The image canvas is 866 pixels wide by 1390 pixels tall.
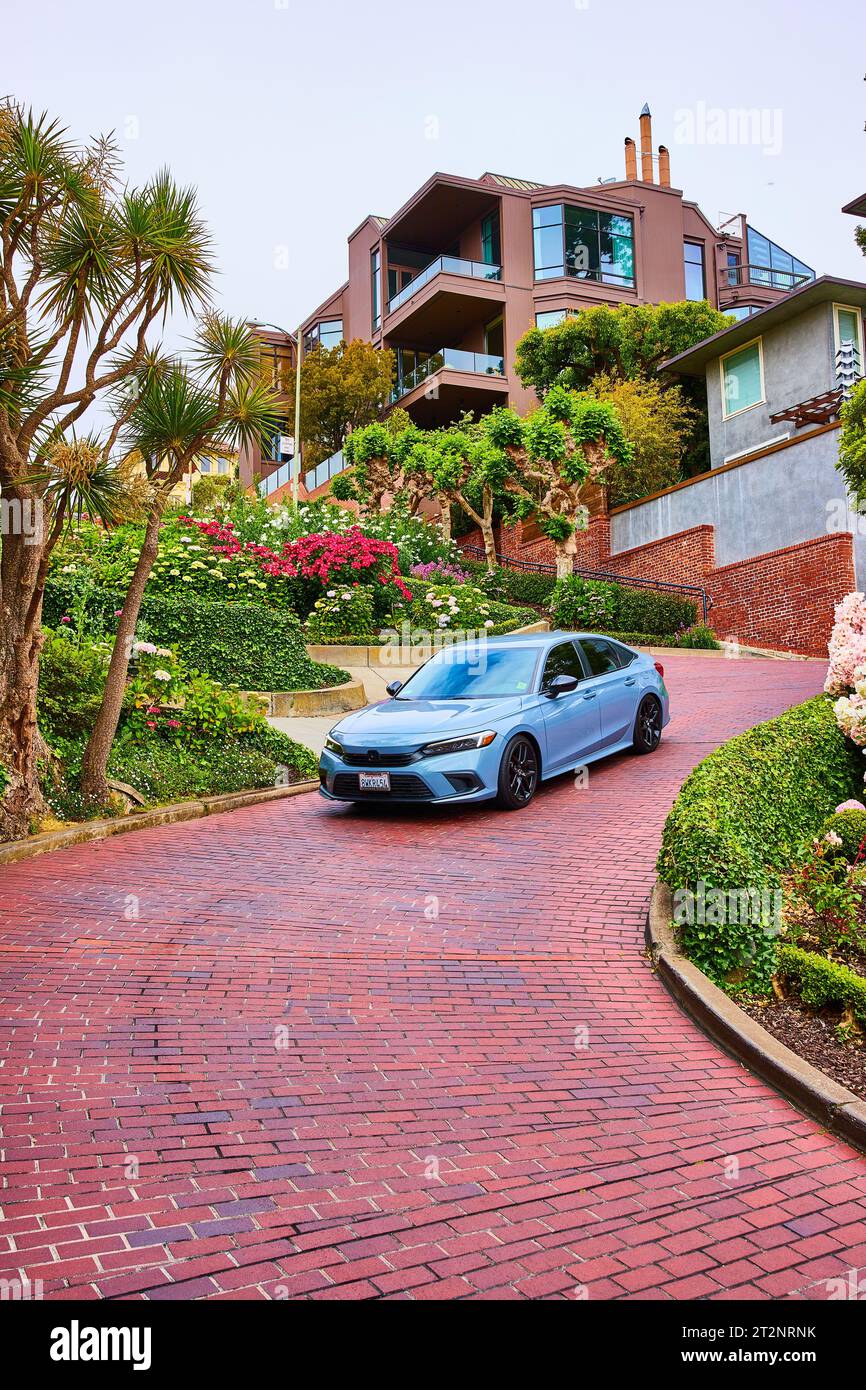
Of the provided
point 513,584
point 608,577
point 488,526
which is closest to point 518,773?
point 513,584

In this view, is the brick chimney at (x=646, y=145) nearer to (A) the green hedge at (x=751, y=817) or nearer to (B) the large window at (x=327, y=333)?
(B) the large window at (x=327, y=333)

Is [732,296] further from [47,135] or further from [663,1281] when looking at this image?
[663,1281]

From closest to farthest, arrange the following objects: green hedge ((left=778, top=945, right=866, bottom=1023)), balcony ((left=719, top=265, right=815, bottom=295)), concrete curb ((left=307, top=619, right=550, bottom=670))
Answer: green hedge ((left=778, top=945, right=866, bottom=1023)), concrete curb ((left=307, top=619, right=550, bottom=670)), balcony ((left=719, top=265, right=815, bottom=295))

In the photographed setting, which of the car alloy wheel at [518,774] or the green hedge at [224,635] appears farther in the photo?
the green hedge at [224,635]

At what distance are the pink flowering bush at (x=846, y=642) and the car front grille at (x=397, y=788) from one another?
14.7 feet

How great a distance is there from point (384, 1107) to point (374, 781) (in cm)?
555

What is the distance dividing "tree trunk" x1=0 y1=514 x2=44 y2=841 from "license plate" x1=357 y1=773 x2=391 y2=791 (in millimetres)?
2815

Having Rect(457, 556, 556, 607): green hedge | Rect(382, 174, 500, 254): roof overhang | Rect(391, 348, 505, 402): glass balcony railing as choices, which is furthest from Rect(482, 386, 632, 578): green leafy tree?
Rect(382, 174, 500, 254): roof overhang

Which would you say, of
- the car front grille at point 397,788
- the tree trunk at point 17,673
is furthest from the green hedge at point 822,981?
the tree trunk at point 17,673

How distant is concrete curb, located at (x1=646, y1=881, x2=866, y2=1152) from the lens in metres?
4.25

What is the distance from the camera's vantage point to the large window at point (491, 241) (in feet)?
136

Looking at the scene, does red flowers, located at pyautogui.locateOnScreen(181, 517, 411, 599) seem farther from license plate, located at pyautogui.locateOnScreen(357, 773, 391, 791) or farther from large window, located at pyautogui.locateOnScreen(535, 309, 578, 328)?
large window, located at pyautogui.locateOnScreen(535, 309, 578, 328)

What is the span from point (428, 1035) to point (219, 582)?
15.4 metres

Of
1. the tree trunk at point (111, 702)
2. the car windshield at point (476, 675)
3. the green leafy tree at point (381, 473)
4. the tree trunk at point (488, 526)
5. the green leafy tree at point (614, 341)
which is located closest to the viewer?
the tree trunk at point (111, 702)
